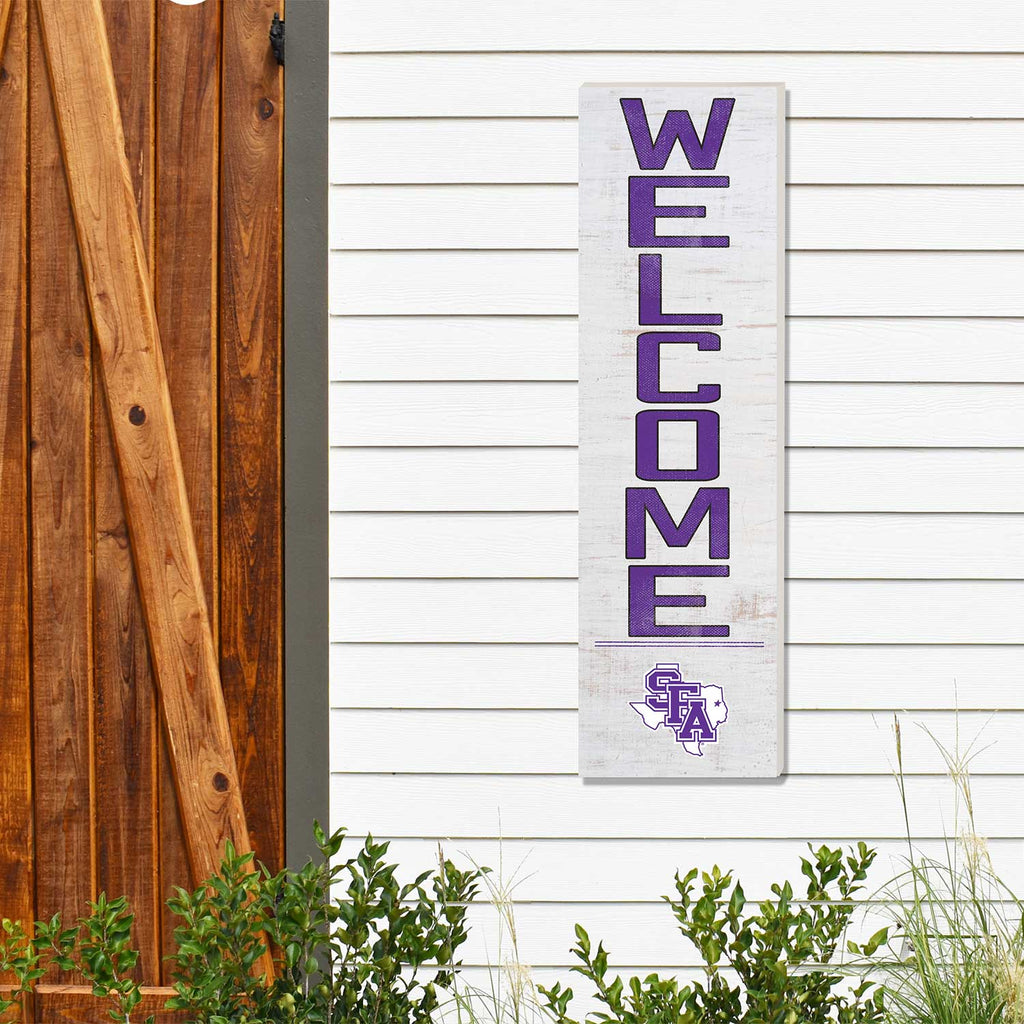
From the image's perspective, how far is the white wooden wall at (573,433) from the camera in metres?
2.45

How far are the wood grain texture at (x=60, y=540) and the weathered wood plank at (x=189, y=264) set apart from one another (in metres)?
0.21

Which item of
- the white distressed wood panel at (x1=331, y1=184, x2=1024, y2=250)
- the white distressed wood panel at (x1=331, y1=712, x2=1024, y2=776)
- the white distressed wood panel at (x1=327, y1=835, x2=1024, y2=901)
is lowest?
the white distressed wood panel at (x1=327, y1=835, x2=1024, y2=901)

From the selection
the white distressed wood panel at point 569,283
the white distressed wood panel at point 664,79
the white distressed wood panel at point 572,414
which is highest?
the white distressed wood panel at point 664,79

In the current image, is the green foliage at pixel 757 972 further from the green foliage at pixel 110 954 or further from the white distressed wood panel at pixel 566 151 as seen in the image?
the white distressed wood panel at pixel 566 151

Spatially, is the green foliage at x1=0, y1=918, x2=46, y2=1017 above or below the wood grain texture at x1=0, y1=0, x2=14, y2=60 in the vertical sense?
below

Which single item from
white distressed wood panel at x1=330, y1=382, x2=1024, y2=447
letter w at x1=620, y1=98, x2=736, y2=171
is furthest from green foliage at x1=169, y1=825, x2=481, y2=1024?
letter w at x1=620, y1=98, x2=736, y2=171

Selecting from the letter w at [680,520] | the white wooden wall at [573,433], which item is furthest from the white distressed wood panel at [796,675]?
the letter w at [680,520]

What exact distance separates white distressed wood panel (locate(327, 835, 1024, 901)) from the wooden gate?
54 centimetres

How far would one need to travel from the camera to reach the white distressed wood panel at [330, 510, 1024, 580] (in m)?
2.47

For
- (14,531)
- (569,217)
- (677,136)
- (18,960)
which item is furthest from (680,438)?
(18,960)

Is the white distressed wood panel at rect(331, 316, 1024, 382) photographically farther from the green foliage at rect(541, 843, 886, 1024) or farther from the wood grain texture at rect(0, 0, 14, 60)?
the green foliage at rect(541, 843, 886, 1024)

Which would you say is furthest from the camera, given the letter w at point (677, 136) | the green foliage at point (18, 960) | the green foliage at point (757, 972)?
the letter w at point (677, 136)

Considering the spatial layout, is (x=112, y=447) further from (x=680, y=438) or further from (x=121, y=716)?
(x=680, y=438)

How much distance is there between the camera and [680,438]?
2455 millimetres
